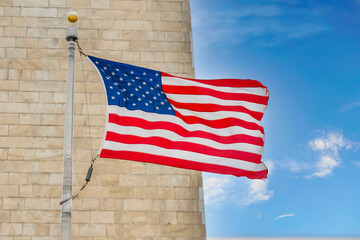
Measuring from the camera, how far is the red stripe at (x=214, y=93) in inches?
456

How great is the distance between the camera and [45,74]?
49.8 ft

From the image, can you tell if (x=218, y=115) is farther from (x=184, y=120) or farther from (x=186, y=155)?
(x=186, y=155)

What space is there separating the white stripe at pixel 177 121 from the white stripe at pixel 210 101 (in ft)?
1.77

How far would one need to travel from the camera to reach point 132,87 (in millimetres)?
10914

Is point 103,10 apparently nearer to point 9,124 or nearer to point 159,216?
point 9,124

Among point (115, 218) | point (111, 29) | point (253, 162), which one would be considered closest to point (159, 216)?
point (115, 218)

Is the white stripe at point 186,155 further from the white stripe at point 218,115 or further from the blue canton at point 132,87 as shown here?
the white stripe at point 218,115

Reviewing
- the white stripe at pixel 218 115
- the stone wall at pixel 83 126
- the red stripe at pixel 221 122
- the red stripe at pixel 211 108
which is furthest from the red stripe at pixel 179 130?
the stone wall at pixel 83 126

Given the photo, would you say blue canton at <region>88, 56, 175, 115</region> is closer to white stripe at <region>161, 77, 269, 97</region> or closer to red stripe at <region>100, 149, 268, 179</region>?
white stripe at <region>161, 77, 269, 97</region>

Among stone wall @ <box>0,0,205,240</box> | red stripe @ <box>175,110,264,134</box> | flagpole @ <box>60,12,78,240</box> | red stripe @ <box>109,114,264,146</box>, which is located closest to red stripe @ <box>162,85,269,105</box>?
red stripe @ <box>175,110,264,134</box>

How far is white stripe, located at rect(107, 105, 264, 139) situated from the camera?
10.5m

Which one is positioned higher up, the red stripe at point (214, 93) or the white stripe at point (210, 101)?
the red stripe at point (214, 93)

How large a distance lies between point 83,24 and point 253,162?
7.65 m

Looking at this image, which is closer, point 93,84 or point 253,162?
point 253,162
